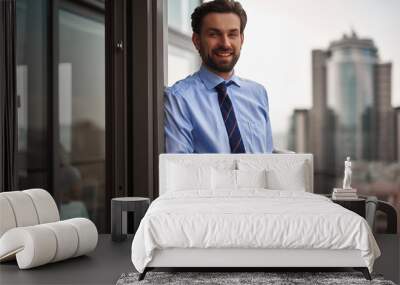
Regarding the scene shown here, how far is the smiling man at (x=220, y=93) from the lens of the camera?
670 centimetres

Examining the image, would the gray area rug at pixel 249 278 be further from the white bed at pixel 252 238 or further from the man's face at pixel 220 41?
the man's face at pixel 220 41

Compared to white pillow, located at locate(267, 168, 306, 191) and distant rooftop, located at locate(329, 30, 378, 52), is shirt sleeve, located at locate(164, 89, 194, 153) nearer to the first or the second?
white pillow, located at locate(267, 168, 306, 191)

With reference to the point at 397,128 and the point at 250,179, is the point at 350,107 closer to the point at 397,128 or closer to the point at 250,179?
the point at 397,128

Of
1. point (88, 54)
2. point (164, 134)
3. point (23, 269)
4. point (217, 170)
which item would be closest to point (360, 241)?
point (217, 170)

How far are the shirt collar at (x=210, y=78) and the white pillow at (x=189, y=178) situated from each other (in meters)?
1.02

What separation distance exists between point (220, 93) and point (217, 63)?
31 cm

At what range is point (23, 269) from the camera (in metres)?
4.68

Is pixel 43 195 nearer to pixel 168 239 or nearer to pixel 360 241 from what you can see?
pixel 168 239

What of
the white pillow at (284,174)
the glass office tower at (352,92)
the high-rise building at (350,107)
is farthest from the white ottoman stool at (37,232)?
the glass office tower at (352,92)

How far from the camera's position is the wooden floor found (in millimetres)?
4371

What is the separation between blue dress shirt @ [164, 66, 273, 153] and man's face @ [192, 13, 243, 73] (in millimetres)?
124

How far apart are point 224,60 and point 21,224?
2815mm

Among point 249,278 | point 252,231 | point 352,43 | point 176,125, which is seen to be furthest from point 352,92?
point 249,278

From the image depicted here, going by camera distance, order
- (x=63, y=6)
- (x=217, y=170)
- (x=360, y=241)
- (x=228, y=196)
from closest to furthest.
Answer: (x=360, y=241)
(x=228, y=196)
(x=217, y=170)
(x=63, y=6)
